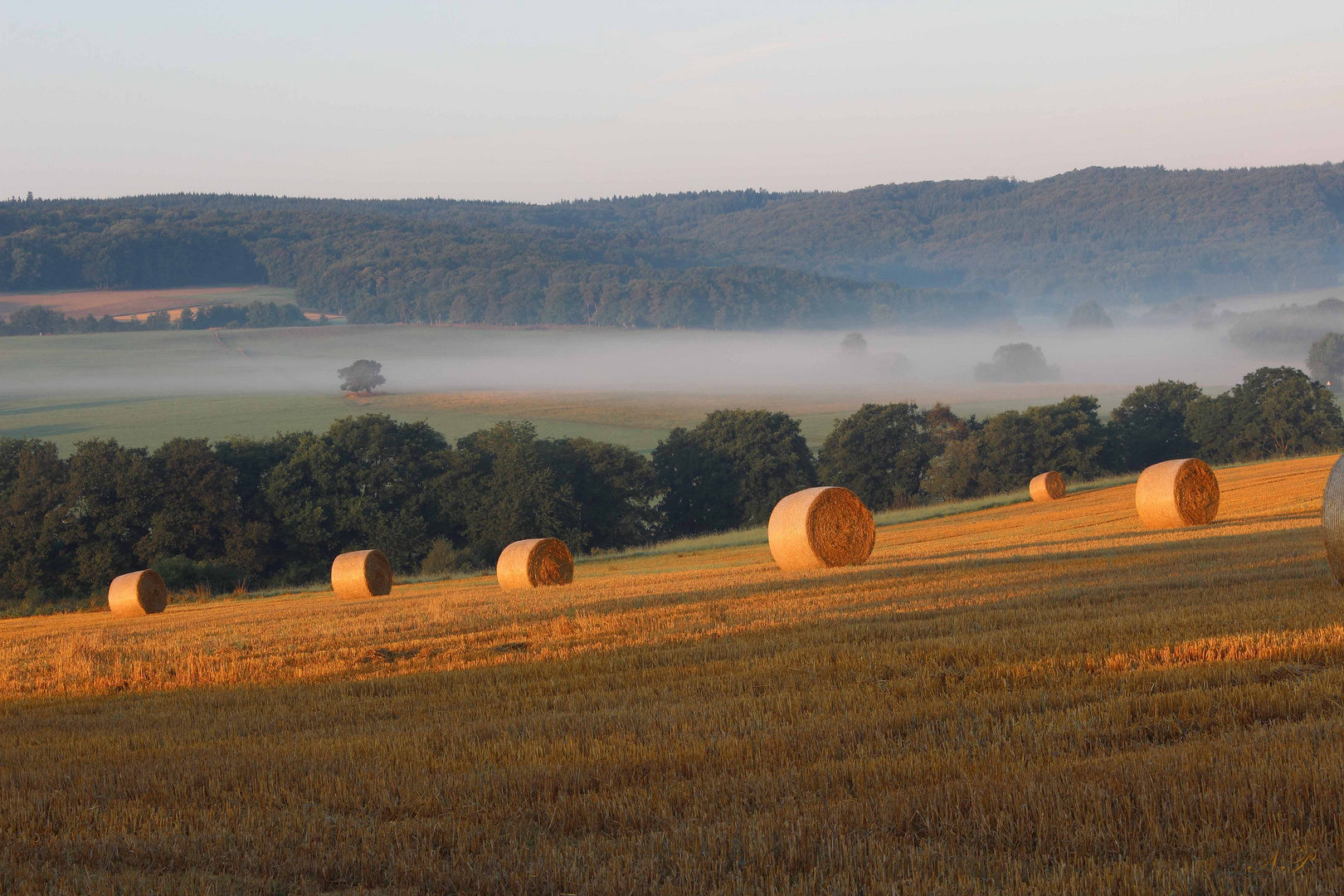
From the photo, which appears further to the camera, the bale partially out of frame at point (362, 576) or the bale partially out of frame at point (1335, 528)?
the bale partially out of frame at point (362, 576)

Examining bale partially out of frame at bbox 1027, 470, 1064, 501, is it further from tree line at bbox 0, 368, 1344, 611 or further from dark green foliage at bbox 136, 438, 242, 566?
dark green foliage at bbox 136, 438, 242, 566

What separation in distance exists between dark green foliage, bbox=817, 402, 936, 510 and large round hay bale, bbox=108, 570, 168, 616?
141ft

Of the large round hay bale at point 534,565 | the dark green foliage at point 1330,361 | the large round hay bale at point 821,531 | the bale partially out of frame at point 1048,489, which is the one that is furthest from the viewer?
the dark green foliage at point 1330,361

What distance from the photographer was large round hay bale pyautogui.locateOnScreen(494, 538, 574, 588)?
75.4 feet

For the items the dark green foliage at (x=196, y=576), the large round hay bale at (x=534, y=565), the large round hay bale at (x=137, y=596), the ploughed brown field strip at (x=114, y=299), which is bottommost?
the dark green foliage at (x=196, y=576)

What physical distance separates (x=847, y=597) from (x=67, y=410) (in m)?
93.3

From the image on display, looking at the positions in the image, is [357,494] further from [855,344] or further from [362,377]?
[855,344]

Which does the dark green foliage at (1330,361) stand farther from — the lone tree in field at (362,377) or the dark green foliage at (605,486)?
the lone tree in field at (362,377)

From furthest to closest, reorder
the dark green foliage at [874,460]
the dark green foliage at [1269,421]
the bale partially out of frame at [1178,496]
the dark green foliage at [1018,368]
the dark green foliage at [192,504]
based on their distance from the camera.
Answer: the dark green foliage at [1018,368] < the dark green foliage at [874,460] < the dark green foliage at [1269,421] < the dark green foliage at [192,504] < the bale partially out of frame at [1178,496]

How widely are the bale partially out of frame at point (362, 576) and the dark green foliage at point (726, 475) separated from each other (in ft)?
118

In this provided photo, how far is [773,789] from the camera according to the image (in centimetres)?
545

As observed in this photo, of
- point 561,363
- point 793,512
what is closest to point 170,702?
point 793,512

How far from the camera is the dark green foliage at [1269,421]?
195ft

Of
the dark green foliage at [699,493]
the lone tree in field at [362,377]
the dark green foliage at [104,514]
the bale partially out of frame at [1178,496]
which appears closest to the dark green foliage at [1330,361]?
the dark green foliage at [699,493]
